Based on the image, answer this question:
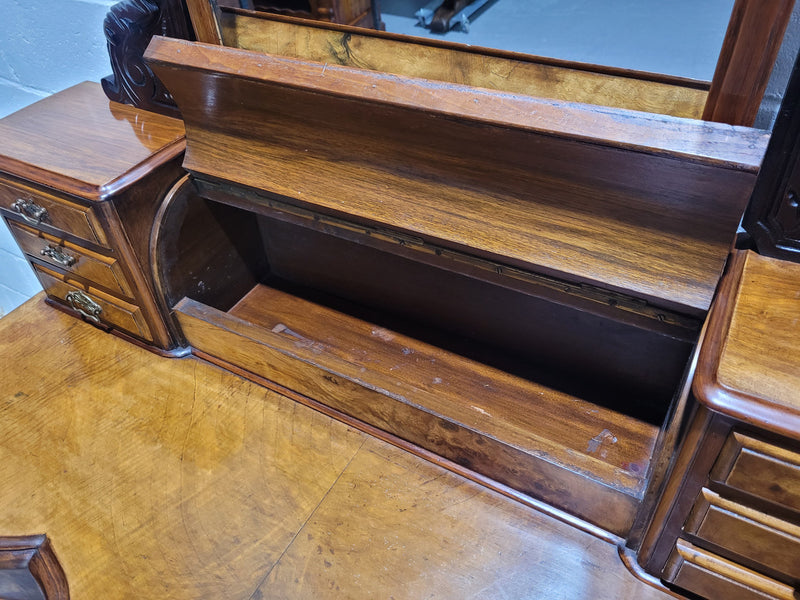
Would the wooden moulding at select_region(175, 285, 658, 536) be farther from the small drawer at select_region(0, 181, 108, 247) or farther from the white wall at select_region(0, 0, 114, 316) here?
the white wall at select_region(0, 0, 114, 316)

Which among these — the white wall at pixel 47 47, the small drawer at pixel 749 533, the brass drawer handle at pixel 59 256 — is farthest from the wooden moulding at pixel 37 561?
the white wall at pixel 47 47

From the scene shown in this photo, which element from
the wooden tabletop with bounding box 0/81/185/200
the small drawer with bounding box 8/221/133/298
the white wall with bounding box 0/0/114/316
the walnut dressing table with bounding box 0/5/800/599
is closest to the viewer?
the walnut dressing table with bounding box 0/5/800/599

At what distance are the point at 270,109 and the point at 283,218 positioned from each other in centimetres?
21

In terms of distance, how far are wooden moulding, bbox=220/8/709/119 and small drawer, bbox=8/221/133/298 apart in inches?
20.5

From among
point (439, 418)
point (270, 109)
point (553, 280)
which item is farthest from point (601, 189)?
point (270, 109)

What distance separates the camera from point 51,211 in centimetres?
120

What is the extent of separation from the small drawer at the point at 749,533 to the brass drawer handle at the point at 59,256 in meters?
1.27

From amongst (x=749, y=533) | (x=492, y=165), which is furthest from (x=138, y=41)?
(x=749, y=533)

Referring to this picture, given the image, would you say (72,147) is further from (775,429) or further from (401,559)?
(775,429)

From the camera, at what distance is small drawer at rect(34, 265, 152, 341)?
1313 millimetres

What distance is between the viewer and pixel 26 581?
1.03 metres

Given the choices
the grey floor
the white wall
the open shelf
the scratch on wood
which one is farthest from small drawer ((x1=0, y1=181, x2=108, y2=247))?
the scratch on wood

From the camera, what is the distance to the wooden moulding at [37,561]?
0.98 m

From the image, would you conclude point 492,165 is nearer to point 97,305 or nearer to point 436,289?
point 436,289
